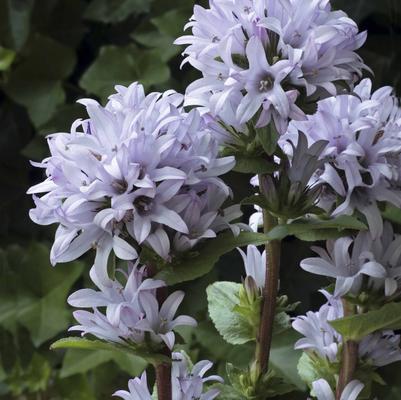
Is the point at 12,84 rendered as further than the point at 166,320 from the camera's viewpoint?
Yes

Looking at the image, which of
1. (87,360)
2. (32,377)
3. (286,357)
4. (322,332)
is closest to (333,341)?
(322,332)

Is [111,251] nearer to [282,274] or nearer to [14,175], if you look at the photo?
[282,274]

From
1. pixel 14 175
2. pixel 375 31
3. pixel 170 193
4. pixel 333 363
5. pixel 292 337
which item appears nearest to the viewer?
pixel 170 193

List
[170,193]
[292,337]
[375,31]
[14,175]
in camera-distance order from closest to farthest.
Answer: [170,193], [292,337], [375,31], [14,175]

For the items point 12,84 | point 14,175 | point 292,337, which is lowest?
point 292,337

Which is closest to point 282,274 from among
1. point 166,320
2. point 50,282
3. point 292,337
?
point 292,337

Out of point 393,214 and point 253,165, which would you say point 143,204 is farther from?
point 393,214
